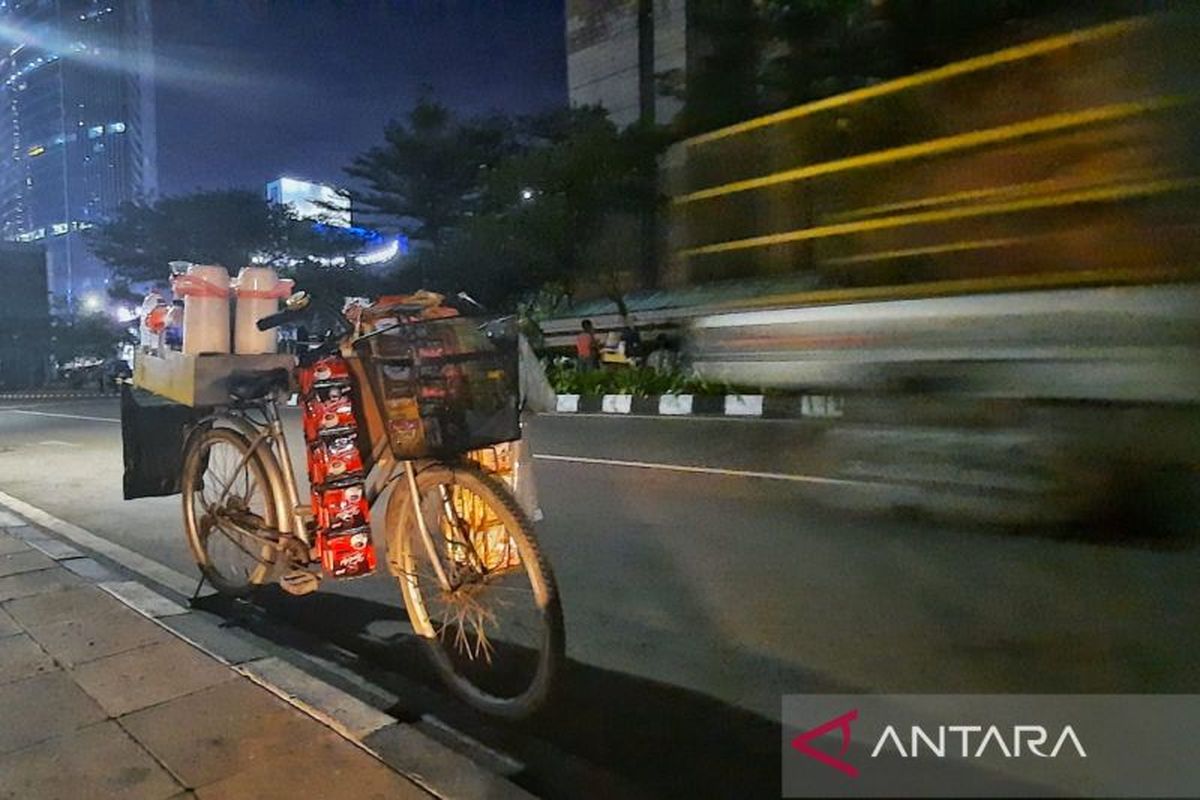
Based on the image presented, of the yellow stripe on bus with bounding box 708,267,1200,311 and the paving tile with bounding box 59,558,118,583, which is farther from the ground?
the yellow stripe on bus with bounding box 708,267,1200,311

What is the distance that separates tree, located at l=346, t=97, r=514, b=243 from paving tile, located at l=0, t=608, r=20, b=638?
25.8 m

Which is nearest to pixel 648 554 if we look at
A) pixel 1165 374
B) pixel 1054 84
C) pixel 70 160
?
pixel 1165 374

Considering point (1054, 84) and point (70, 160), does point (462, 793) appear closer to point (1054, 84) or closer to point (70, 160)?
point (1054, 84)

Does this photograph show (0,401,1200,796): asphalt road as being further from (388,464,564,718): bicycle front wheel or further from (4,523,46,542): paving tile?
(4,523,46,542): paving tile

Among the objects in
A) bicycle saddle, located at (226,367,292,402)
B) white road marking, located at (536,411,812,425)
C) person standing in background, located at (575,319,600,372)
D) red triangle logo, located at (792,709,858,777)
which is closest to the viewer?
red triangle logo, located at (792,709,858,777)

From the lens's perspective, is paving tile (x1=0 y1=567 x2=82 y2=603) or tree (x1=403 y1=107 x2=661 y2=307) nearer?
paving tile (x1=0 y1=567 x2=82 y2=603)

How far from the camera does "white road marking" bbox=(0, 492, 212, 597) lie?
494 centimetres

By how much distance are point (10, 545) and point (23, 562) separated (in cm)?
68

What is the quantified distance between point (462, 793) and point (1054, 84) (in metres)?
4.30

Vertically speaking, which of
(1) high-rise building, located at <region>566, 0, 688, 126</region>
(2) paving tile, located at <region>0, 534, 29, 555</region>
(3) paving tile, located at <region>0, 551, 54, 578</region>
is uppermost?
(1) high-rise building, located at <region>566, 0, 688, 126</region>

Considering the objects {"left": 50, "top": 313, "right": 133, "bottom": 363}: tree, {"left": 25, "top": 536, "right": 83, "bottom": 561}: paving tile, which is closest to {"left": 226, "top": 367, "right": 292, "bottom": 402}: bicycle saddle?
{"left": 25, "top": 536, "right": 83, "bottom": 561}: paving tile

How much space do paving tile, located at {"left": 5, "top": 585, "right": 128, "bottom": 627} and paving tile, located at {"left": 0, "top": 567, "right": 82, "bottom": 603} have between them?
10 centimetres

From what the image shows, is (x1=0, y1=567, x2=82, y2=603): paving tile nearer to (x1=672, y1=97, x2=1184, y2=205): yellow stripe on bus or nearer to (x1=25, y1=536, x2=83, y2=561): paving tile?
(x1=25, y1=536, x2=83, y2=561): paving tile

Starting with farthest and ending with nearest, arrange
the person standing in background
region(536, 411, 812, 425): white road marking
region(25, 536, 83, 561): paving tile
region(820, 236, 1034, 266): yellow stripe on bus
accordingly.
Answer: the person standing in background
region(536, 411, 812, 425): white road marking
region(25, 536, 83, 561): paving tile
region(820, 236, 1034, 266): yellow stripe on bus
